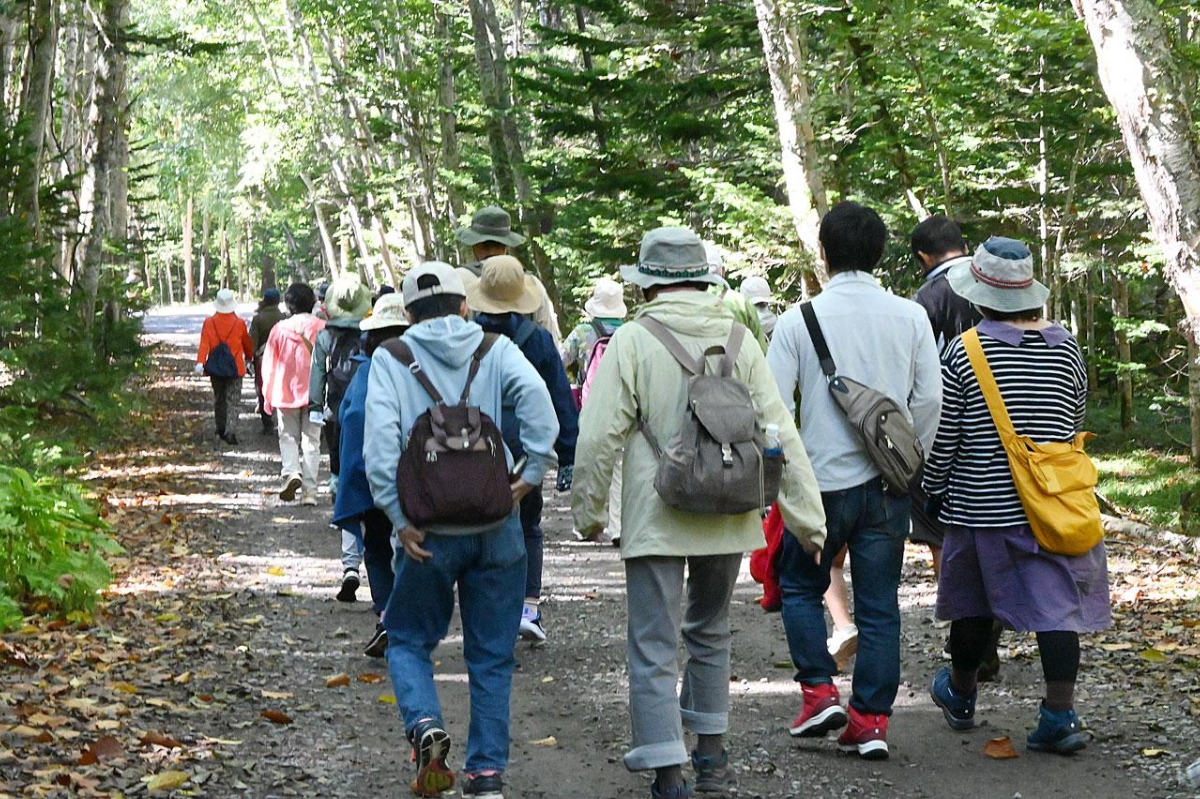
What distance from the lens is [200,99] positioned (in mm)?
54250

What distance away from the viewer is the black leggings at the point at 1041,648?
19.1 feet

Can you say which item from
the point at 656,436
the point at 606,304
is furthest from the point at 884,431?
the point at 606,304

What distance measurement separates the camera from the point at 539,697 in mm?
7230

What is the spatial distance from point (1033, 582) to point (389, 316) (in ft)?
12.2

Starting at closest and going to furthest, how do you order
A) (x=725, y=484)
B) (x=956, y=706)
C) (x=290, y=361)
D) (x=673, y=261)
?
(x=725, y=484), (x=673, y=261), (x=956, y=706), (x=290, y=361)

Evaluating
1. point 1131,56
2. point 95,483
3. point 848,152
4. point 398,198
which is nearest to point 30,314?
point 95,483

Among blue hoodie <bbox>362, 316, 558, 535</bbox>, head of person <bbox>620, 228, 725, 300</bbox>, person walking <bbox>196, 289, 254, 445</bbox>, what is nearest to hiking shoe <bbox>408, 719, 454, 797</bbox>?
blue hoodie <bbox>362, 316, 558, 535</bbox>

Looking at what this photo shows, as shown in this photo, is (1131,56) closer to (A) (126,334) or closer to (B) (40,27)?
(B) (40,27)

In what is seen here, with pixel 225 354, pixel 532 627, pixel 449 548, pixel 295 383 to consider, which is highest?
pixel 225 354

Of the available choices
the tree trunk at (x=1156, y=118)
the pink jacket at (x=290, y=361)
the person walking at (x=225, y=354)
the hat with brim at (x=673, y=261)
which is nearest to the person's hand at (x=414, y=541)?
the hat with brim at (x=673, y=261)

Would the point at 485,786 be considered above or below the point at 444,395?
below

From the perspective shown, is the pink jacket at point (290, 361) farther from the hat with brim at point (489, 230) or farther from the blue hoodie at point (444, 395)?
the blue hoodie at point (444, 395)

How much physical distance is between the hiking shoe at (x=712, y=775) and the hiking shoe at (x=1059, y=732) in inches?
56.5

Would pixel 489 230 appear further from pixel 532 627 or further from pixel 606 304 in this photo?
pixel 532 627
